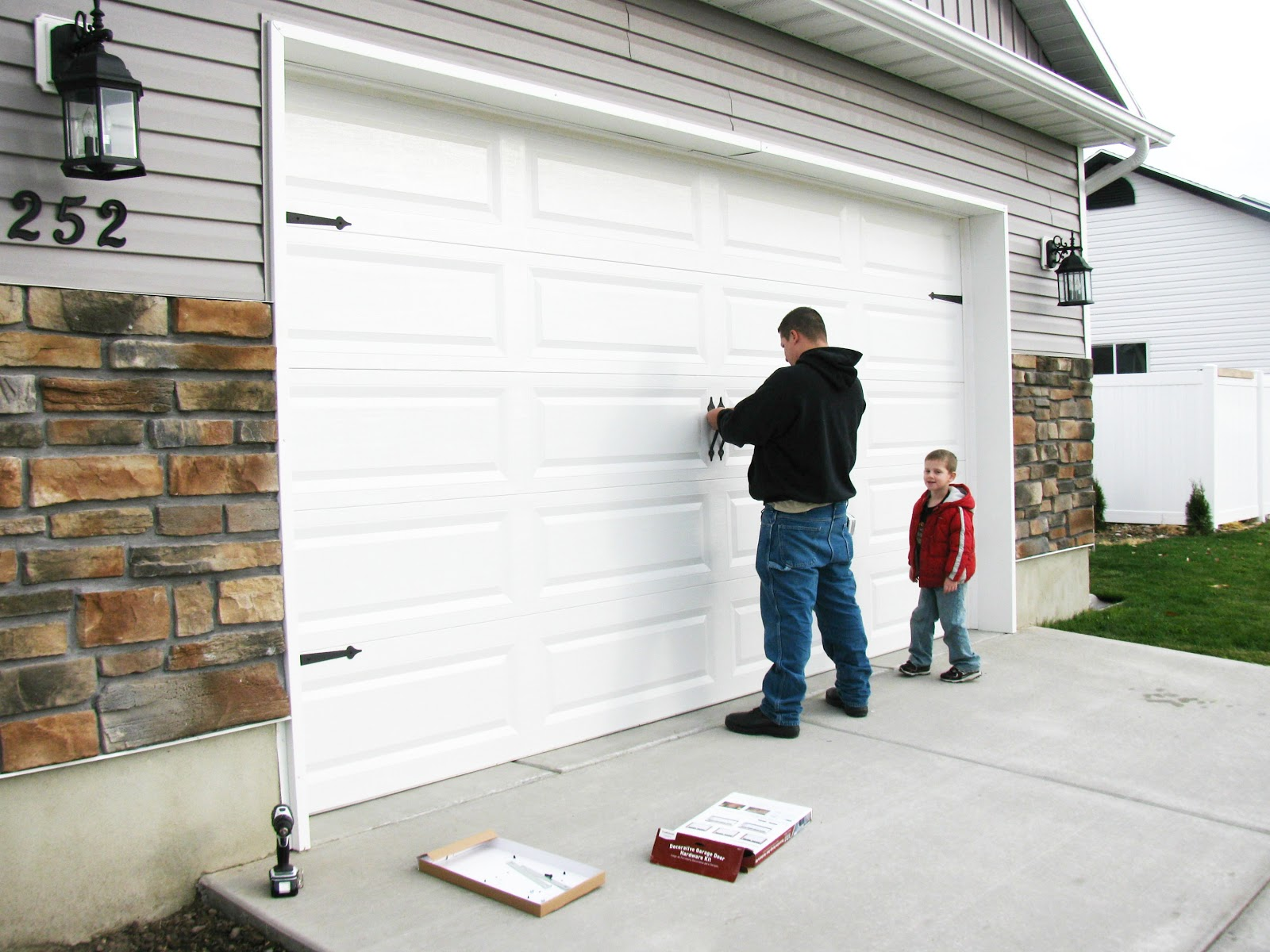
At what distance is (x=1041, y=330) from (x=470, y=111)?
431 cm

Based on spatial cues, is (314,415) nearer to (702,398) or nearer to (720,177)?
(702,398)

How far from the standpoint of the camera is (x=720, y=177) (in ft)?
17.1

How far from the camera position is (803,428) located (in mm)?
4543

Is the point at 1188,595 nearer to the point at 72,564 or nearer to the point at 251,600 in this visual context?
the point at 251,600

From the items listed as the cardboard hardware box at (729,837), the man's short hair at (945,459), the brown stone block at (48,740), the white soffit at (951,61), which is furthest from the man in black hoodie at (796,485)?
the brown stone block at (48,740)

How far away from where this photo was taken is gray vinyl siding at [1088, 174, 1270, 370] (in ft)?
60.9

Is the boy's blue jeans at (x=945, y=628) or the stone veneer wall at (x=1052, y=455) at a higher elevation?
the stone veneer wall at (x=1052, y=455)

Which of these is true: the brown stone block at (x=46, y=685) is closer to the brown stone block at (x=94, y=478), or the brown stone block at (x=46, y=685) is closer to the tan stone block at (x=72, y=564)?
the tan stone block at (x=72, y=564)

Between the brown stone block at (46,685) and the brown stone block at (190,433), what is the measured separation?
64 cm

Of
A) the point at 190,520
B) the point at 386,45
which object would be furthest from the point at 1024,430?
the point at 190,520

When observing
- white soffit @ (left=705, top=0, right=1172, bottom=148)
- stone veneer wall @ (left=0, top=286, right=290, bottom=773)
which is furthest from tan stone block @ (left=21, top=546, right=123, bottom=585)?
white soffit @ (left=705, top=0, right=1172, bottom=148)

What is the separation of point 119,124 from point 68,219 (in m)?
0.31

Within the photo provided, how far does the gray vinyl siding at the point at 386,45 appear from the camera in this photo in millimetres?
3039

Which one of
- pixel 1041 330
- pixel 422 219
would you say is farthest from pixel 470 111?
pixel 1041 330
